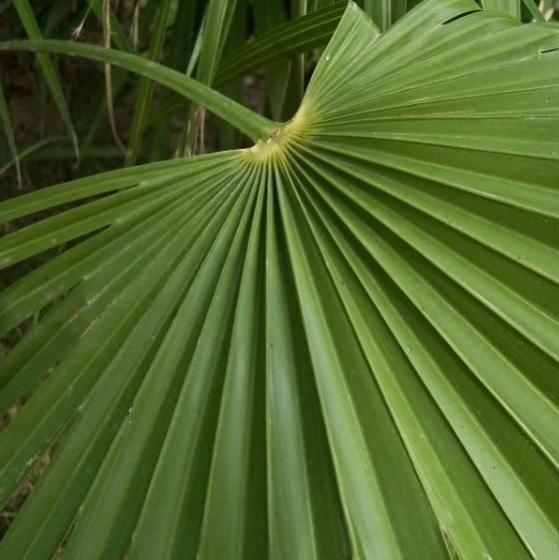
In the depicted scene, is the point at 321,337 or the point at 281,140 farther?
the point at 281,140

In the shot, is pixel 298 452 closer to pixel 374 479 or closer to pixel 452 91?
pixel 374 479

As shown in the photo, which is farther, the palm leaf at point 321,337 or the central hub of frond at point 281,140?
the central hub of frond at point 281,140

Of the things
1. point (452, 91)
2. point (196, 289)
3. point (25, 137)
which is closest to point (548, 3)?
point (452, 91)

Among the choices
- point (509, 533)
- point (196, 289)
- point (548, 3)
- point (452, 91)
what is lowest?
point (509, 533)

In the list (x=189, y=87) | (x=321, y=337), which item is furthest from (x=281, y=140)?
(x=321, y=337)

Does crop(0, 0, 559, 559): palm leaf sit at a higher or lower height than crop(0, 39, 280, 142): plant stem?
lower

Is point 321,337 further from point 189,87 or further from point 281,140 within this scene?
point 189,87

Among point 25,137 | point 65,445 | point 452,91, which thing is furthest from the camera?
point 25,137

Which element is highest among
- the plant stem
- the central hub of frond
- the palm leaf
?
the plant stem
